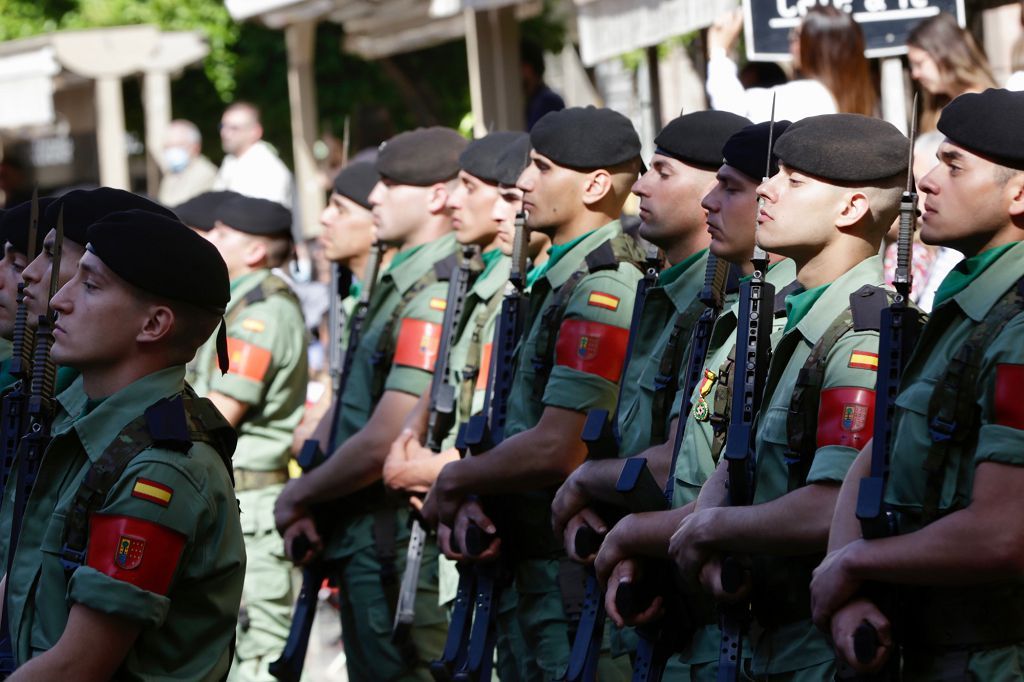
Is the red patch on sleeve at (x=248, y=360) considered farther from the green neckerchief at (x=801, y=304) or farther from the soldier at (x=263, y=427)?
the green neckerchief at (x=801, y=304)

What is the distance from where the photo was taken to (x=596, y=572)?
5078mm

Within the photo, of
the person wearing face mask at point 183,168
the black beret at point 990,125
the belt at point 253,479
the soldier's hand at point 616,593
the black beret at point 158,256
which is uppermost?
the black beret at point 990,125

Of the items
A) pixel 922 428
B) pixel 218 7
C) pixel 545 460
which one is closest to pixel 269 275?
pixel 545 460

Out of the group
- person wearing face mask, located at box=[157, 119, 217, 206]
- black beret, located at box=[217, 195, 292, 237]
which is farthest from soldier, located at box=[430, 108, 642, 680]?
person wearing face mask, located at box=[157, 119, 217, 206]

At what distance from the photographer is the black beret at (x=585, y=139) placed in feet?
20.3

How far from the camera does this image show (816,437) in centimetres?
434

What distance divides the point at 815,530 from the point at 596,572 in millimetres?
1009

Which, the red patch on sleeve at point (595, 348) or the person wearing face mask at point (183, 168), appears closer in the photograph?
the red patch on sleeve at point (595, 348)

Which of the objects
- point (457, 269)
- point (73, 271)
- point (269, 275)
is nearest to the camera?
point (73, 271)

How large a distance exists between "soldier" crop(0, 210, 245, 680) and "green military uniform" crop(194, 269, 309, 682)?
403 centimetres

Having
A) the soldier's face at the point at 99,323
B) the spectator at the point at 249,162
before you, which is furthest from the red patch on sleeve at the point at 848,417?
the spectator at the point at 249,162

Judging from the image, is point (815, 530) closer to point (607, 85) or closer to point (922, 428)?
point (922, 428)

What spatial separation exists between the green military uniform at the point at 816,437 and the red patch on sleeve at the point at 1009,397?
1.89 ft

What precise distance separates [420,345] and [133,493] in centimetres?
330
